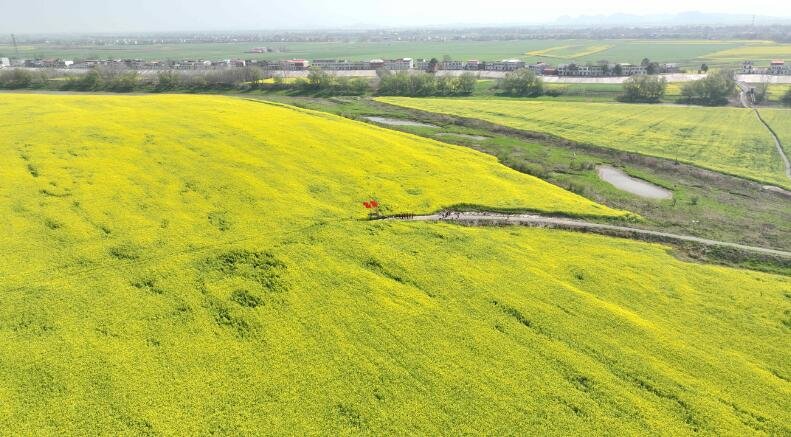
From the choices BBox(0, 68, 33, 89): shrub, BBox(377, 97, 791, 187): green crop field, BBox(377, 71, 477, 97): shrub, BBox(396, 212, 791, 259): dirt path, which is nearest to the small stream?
BBox(377, 97, 791, 187): green crop field

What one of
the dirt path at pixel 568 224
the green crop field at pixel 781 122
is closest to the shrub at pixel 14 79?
the dirt path at pixel 568 224

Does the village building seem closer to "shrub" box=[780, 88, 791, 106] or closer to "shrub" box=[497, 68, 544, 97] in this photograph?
"shrub" box=[497, 68, 544, 97]

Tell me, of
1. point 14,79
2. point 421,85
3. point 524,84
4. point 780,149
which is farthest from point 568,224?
point 14,79

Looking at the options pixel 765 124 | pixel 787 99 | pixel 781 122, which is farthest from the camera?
pixel 787 99

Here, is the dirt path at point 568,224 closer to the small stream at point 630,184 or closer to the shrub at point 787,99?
the small stream at point 630,184

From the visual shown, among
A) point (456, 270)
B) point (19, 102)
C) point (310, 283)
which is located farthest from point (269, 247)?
point (19, 102)

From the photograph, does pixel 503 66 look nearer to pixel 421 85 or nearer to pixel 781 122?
pixel 421 85

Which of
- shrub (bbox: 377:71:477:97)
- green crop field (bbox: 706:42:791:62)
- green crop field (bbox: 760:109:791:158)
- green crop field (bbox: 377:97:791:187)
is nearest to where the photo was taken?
green crop field (bbox: 377:97:791:187)
